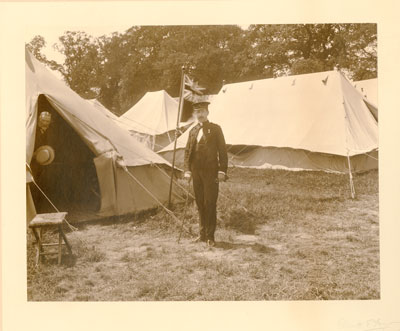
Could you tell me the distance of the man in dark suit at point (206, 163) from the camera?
9.78ft

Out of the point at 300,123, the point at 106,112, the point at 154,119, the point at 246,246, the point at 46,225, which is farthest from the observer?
the point at 154,119

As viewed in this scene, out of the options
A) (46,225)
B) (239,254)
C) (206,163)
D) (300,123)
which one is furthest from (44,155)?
(300,123)

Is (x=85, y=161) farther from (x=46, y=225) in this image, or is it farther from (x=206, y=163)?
(x=206, y=163)

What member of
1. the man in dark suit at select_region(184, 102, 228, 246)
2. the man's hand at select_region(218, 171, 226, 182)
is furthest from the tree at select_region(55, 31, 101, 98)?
the man's hand at select_region(218, 171, 226, 182)

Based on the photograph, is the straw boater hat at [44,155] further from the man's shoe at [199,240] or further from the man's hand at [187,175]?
the man's shoe at [199,240]

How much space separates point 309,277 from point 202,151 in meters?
1.12

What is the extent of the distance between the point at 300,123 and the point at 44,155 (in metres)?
1.80

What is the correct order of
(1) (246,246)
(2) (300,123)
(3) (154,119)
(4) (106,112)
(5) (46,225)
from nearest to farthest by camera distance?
(5) (46,225) < (1) (246,246) < (2) (300,123) < (4) (106,112) < (3) (154,119)

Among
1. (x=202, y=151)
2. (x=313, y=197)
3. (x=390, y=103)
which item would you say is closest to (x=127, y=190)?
(x=202, y=151)

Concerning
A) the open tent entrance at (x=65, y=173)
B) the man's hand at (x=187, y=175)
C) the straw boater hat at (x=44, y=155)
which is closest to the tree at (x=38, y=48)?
the open tent entrance at (x=65, y=173)

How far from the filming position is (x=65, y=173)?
9.62 feet

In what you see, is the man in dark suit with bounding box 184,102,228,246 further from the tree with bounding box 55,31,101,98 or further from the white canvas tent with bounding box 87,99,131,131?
the tree with bounding box 55,31,101,98

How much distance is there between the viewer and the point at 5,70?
9.38 feet

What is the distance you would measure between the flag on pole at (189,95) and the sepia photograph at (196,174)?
1 centimetres
